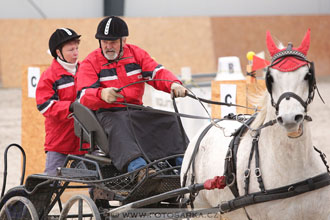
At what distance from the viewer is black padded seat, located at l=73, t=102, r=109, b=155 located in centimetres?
388

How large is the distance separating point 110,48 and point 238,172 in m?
1.32

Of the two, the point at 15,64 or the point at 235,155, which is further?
the point at 15,64

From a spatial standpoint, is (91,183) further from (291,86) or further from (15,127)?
(15,127)

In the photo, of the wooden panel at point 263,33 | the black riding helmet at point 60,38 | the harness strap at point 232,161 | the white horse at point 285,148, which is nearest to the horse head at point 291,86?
the white horse at point 285,148

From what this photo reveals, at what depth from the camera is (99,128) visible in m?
3.87

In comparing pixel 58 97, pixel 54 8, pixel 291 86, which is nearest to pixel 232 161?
pixel 291 86

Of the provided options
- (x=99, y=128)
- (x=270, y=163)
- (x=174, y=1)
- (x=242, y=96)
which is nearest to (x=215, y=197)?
(x=270, y=163)

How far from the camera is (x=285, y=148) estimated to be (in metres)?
2.99

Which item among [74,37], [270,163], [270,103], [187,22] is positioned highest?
[187,22]

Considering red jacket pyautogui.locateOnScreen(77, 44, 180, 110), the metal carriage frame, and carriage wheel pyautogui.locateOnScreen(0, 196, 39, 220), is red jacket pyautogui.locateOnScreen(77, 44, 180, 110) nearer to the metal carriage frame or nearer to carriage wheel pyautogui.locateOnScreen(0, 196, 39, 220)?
the metal carriage frame

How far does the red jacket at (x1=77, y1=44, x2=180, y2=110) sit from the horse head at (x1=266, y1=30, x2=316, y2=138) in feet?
4.16

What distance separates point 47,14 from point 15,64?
226 centimetres

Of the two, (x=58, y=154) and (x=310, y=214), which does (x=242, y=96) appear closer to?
(x=58, y=154)

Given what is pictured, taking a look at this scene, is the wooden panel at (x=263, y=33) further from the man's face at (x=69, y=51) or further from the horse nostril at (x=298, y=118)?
the horse nostril at (x=298, y=118)
